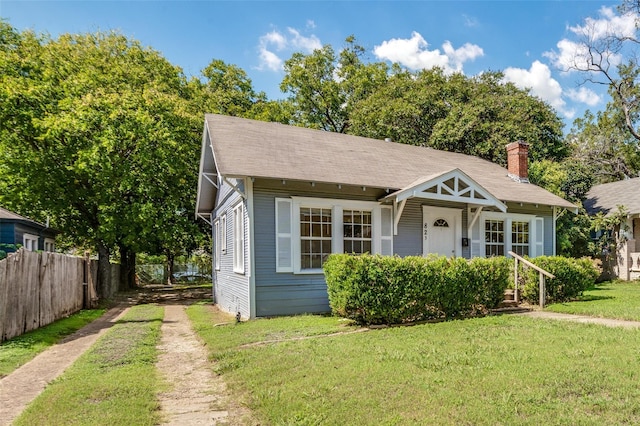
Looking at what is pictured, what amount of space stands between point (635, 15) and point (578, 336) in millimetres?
21489

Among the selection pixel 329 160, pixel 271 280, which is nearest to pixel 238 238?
pixel 271 280

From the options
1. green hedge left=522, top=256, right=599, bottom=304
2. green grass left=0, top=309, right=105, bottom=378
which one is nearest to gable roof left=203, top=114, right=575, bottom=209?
green hedge left=522, top=256, right=599, bottom=304

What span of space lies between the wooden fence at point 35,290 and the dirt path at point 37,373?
917 millimetres

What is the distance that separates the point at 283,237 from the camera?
1048 cm

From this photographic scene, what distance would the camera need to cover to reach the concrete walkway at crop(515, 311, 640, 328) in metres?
7.98

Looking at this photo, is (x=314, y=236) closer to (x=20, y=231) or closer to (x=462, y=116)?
(x=20, y=231)

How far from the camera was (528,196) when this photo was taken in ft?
48.7

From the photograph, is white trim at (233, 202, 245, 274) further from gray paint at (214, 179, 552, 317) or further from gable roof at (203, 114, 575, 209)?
gable roof at (203, 114, 575, 209)

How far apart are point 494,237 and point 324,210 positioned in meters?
6.69

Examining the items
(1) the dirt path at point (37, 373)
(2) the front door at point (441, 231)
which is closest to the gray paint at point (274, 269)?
(2) the front door at point (441, 231)

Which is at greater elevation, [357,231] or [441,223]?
[441,223]

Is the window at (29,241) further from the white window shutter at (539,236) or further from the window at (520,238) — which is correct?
the white window shutter at (539,236)

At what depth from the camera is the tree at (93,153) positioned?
52.6 feet

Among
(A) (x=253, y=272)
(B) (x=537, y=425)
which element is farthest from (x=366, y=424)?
(A) (x=253, y=272)
